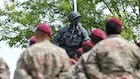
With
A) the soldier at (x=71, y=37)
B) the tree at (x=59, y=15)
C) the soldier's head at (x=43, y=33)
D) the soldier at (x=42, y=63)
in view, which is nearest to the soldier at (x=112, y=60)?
the soldier at (x=42, y=63)

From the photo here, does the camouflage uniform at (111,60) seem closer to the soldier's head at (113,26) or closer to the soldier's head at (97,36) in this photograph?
the soldier's head at (113,26)

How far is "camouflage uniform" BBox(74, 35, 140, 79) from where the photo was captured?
31.2 feet

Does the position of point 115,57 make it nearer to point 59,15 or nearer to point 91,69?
point 91,69

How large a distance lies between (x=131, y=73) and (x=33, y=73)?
147 cm

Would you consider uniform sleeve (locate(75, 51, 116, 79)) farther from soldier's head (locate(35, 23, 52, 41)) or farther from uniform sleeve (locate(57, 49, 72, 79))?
soldier's head (locate(35, 23, 52, 41))

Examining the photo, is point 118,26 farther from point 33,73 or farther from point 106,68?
point 33,73

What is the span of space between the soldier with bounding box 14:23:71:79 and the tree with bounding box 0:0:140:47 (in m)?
20.8

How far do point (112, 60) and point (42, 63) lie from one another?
3.49ft

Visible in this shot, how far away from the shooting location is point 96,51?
953cm

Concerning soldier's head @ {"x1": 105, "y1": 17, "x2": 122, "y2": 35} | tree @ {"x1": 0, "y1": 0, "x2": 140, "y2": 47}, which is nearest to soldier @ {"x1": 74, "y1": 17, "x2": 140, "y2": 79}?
soldier's head @ {"x1": 105, "y1": 17, "x2": 122, "y2": 35}

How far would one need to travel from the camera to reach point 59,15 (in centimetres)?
3231

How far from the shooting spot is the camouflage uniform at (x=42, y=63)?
31.8 ft

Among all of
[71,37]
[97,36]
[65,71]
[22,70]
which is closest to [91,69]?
[65,71]

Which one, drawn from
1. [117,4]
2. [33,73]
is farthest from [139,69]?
[117,4]
